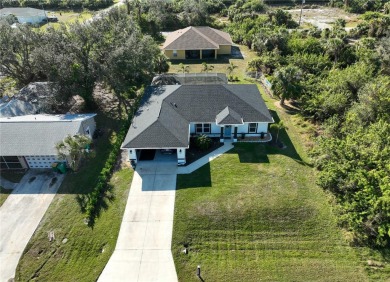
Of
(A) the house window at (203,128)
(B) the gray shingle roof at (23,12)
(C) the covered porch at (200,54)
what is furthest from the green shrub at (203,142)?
(B) the gray shingle roof at (23,12)

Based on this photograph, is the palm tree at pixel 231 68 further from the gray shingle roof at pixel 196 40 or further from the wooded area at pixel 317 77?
the gray shingle roof at pixel 196 40

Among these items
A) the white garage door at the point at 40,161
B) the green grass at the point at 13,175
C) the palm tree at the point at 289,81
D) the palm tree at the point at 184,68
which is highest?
the palm tree at the point at 289,81

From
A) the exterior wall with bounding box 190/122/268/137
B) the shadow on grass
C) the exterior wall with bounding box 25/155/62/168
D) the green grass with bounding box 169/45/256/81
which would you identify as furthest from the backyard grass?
the green grass with bounding box 169/45/256/81

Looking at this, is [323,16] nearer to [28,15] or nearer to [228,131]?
[228,131]

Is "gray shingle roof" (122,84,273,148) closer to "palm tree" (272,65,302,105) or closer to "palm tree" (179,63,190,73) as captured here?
"palm tree" (272,65,302,105)

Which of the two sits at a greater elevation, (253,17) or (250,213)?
(253,17)

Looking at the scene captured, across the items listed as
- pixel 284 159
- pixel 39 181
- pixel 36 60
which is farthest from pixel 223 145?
pixel 36 60

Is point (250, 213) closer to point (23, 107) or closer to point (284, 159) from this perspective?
point (284, 159)
